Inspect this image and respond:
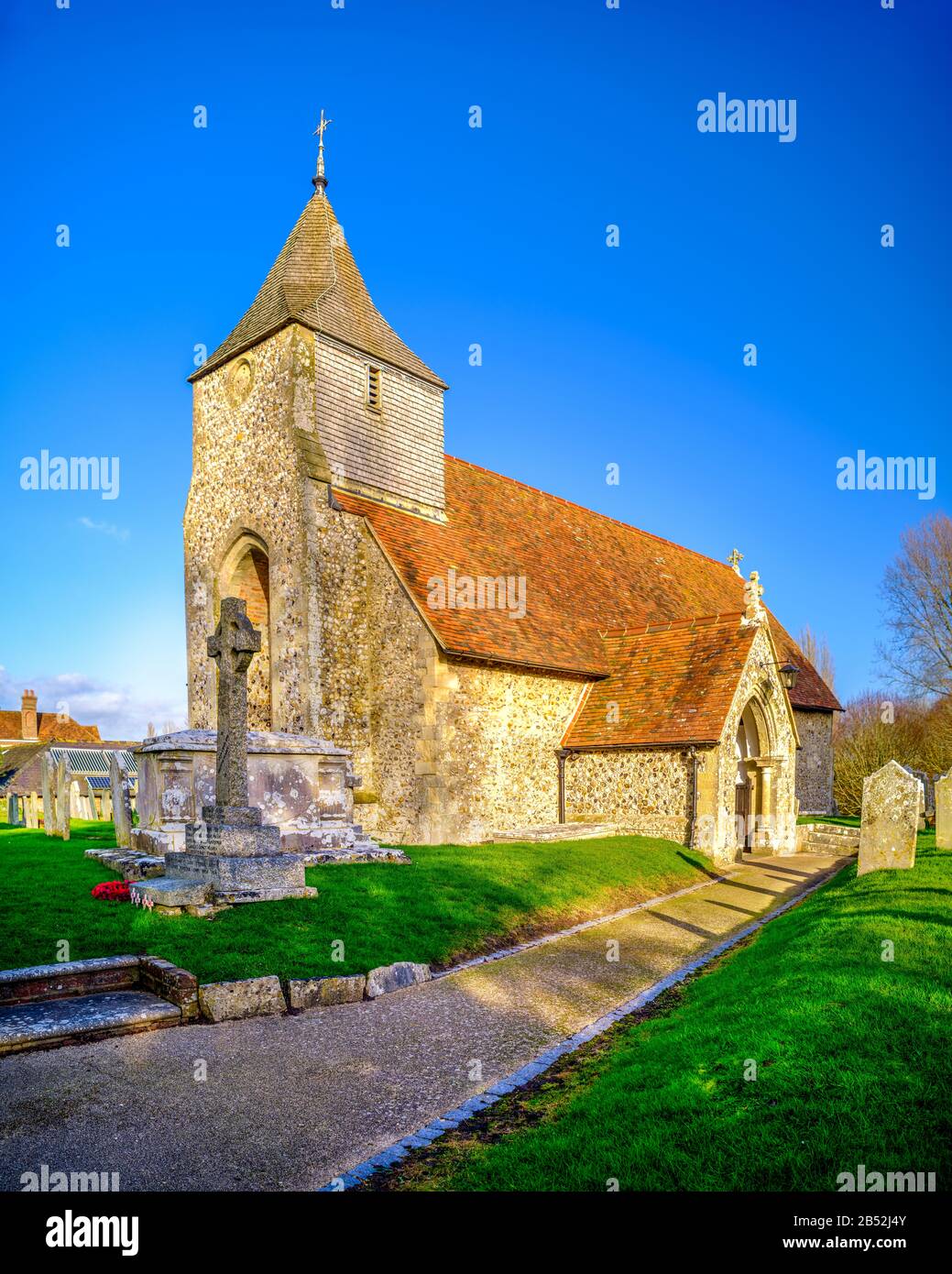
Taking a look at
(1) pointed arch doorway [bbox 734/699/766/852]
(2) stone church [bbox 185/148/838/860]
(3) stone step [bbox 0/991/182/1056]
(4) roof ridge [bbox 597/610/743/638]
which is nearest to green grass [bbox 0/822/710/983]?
(3) stone step [bbox 0/991/182/1056]

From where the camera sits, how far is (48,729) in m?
60.2

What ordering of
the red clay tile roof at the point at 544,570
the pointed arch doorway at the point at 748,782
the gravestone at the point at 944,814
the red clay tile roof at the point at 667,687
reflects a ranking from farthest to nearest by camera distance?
the pointed arch doorway at the point at 748,782
the red clay tile roof at the point at 544,570
the red clay tile roof at the point at 667,687
the gravestone at the point at 944,814

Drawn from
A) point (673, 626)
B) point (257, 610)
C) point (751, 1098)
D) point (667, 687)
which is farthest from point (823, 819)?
point (751, 1098)

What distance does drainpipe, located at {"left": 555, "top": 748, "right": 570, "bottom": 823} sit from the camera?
19.7 meters

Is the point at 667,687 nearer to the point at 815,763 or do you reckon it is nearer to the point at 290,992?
the point at 290,992

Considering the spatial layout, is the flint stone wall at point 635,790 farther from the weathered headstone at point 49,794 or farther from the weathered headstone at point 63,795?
the weathered headstone at point 49,794

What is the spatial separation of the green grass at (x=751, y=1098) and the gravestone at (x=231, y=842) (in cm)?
453

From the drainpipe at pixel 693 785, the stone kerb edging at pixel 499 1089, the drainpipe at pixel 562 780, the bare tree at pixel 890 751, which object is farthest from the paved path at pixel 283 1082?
the bare tree at pixel 890 751

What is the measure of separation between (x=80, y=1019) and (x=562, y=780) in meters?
14.7

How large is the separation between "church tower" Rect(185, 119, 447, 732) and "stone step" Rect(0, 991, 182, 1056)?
1055 cm

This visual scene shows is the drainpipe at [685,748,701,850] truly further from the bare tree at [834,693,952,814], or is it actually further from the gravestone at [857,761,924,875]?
the bare tree at [834,693,952,814]

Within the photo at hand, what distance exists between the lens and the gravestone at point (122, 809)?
42.3 ft
